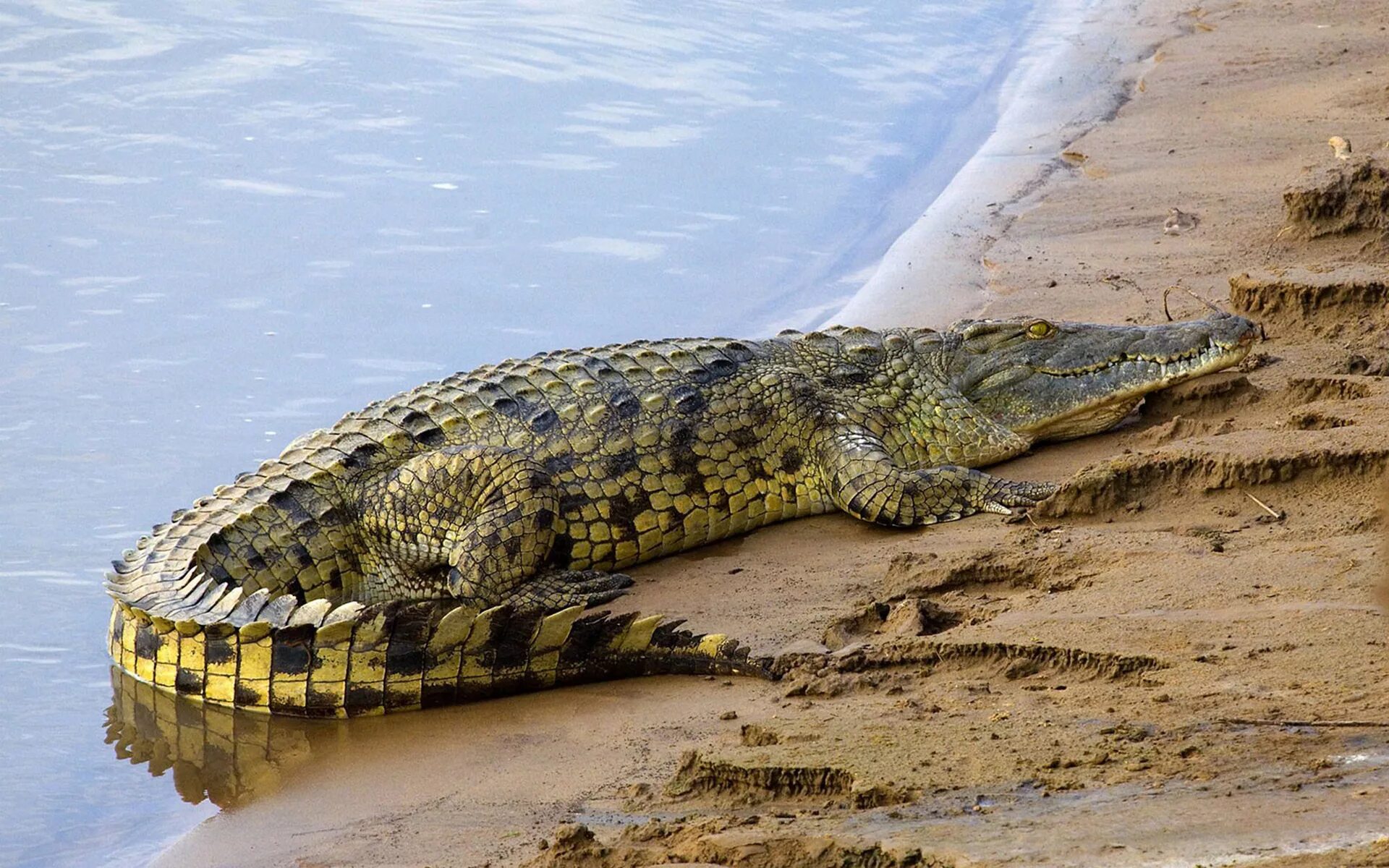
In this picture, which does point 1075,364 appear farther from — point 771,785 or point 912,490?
point 771,785

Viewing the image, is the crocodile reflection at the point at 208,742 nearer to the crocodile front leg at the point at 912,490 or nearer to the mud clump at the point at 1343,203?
the crocodile front leg at the point at 912,490

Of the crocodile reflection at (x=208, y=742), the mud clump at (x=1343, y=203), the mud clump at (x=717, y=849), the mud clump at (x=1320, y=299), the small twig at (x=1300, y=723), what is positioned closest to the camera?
the mud clump at (x=717, y=849)

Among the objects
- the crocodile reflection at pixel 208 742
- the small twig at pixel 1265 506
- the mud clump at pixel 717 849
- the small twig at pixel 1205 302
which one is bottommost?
the crocodile reflection at pixel 208 742

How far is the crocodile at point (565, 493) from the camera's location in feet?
13.8

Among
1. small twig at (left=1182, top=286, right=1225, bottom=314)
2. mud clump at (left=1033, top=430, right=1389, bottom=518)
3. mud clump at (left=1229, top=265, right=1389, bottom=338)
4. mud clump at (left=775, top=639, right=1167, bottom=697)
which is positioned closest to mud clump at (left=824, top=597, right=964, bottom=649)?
mud clump at (left=775, top=639, right=1167, bottom=697)

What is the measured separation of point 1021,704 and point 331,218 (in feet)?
21.5

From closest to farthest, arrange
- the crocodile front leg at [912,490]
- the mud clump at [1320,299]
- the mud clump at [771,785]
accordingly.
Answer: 1. the mud clump at [771,785]
2. the crocodile front leg at [912,490]
3. the mud clump at [1320,299]

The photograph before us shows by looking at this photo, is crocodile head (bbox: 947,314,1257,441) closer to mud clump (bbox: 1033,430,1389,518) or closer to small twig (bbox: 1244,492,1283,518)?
mud clump (bbox: 1033,430,1389,518)

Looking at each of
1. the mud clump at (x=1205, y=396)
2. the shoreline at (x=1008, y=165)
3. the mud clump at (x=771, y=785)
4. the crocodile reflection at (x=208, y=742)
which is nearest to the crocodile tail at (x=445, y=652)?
the crocodile reflection at (x=208, y=742)

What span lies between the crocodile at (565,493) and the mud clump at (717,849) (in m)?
1.08

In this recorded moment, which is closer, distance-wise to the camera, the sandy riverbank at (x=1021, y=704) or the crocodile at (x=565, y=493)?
the sandy riverbank at (x=1021, y=704)

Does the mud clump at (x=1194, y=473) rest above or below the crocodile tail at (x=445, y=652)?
above

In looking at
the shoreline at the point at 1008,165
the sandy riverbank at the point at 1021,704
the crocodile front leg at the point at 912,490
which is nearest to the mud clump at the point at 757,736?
the sandy riverbank at the point at 1021,704

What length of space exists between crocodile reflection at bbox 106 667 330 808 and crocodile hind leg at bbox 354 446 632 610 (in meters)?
0.81
